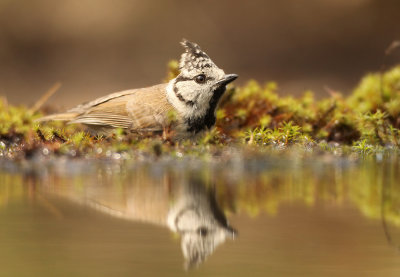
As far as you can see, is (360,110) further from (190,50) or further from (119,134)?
(119,134)

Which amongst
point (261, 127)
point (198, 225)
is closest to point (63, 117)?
point (261, 127)

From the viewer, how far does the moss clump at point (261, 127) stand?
4.56 m

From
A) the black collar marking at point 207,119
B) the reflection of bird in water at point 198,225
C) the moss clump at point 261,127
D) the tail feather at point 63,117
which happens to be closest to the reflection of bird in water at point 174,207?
the reflection of bird in water at point 198,225

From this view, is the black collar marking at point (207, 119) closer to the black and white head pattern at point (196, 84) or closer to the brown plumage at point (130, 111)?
the black and white head pattern at point (196, 84)

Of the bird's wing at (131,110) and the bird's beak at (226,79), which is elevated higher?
the bird's beak at (226,79)

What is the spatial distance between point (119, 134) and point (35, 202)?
68.5 inches

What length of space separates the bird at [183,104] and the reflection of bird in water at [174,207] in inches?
44.7

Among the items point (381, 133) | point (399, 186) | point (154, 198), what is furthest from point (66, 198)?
point (381, 133)

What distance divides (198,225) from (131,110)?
2456mm

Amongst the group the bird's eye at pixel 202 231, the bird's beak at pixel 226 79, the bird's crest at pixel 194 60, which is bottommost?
the bird's eye at pixel 202 231

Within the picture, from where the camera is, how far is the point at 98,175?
3.84 metres

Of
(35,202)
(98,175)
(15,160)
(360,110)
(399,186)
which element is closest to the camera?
(35,202)

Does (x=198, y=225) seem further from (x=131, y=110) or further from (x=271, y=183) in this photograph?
(x=131, y=110)

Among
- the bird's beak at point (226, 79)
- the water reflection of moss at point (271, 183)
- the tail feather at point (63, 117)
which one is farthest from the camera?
the tail feather at point (63, 117)
